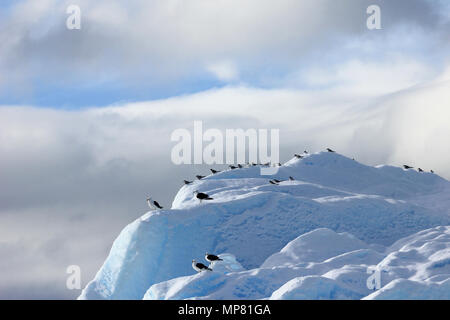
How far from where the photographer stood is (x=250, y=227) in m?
44.4

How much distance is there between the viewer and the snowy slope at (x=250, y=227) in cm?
4112

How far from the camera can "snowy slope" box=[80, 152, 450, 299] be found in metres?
41.1

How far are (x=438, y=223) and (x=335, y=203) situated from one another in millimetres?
6781

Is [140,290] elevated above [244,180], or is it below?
below

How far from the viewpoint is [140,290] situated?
41.0 m

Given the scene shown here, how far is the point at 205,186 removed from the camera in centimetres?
5209

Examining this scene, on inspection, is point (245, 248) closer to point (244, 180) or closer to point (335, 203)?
point (335, 203)
